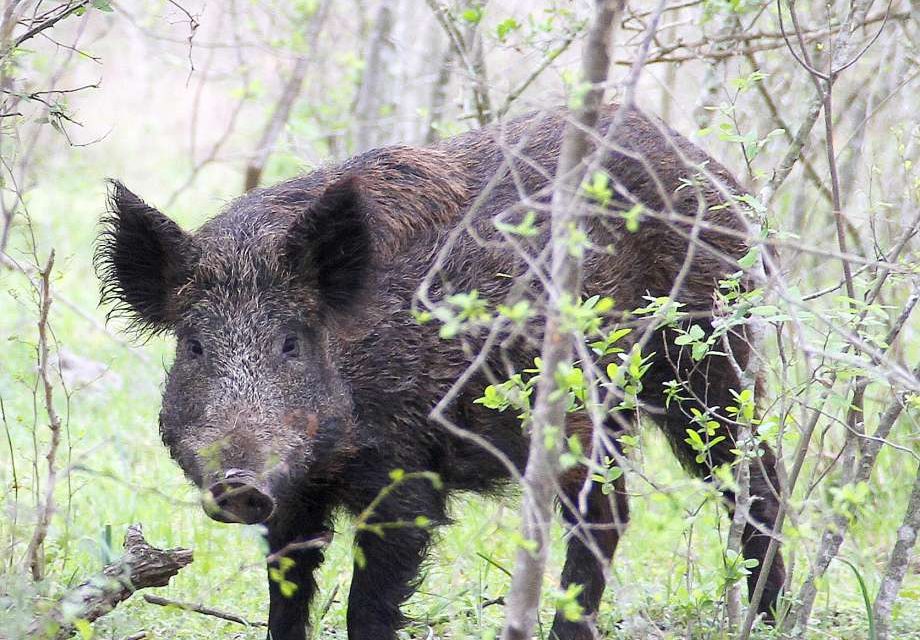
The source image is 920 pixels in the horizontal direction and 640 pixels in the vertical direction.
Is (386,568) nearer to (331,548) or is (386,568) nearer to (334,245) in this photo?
(334,245)

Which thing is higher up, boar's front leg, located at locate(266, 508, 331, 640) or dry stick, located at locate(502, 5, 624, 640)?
dry stick, located at locate(502, 5, 624, 640)

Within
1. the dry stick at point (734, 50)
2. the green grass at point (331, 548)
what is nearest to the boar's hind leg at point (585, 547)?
the green grass at point (331, 548)

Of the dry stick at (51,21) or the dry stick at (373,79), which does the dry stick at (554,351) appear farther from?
the dry stick at (373,79)

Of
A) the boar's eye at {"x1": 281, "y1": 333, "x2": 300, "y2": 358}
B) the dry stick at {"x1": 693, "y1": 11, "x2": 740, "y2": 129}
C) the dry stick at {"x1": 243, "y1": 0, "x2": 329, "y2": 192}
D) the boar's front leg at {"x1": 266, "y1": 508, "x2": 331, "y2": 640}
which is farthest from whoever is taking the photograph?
the dry stick at {"x1": 243, "y1": 0, "x2": 329, "y2": 192}

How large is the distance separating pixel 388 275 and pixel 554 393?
190 cm

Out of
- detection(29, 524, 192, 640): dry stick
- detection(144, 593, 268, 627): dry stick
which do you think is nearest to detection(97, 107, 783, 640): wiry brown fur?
detection(144, 593, 268, 627): dry stick

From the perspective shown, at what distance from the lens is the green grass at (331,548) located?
3.55 m

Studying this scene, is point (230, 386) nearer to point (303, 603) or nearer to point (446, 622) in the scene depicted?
point (303, 603)

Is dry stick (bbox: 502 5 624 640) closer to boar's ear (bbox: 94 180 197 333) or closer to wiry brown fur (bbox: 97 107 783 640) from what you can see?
wiry brown fur (bbox: 97 107 783 640)

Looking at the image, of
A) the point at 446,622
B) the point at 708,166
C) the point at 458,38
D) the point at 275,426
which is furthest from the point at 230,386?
the point at 458,38

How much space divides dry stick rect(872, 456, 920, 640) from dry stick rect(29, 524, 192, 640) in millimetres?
2212

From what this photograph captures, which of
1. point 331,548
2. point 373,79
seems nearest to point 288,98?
point 373,79

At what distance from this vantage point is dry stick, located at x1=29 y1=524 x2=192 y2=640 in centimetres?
309

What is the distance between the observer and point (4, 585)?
3.31 metres
